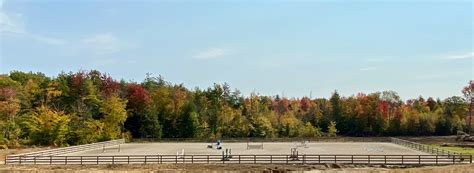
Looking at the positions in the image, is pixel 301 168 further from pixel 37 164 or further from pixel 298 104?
pixel 298 104

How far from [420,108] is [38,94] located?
71.9 m

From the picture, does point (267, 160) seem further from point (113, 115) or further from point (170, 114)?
point (170, 114)

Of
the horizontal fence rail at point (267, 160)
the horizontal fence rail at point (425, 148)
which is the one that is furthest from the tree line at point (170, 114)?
the horizontal fence rail at point (425, 148)

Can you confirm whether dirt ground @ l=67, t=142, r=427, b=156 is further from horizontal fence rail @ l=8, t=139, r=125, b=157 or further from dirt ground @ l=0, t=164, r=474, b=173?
dirt ground @ l=0, t=164, r=474, b=173

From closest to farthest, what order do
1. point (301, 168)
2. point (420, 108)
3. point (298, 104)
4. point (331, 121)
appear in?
point (301, 168) → point (331, 121) → point (420, 108) → point (298, 104)

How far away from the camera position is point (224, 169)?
31688mm

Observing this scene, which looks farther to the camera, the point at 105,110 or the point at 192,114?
the point at 192,114

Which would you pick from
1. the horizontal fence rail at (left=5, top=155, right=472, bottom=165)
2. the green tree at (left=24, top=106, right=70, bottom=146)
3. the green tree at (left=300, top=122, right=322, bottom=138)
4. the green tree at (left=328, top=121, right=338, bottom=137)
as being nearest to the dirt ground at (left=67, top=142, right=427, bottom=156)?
the horizontal fence rail at (left=5, top=155, right=472, bottom=165)

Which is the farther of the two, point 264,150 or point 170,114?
point 170,114

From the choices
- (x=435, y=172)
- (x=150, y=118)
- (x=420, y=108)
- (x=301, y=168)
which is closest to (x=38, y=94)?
(x=150, y=118)

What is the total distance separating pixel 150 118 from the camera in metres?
74.8

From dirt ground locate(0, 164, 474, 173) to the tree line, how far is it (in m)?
23.0

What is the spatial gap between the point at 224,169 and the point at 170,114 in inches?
1847

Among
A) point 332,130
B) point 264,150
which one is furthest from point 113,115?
point 332,130
